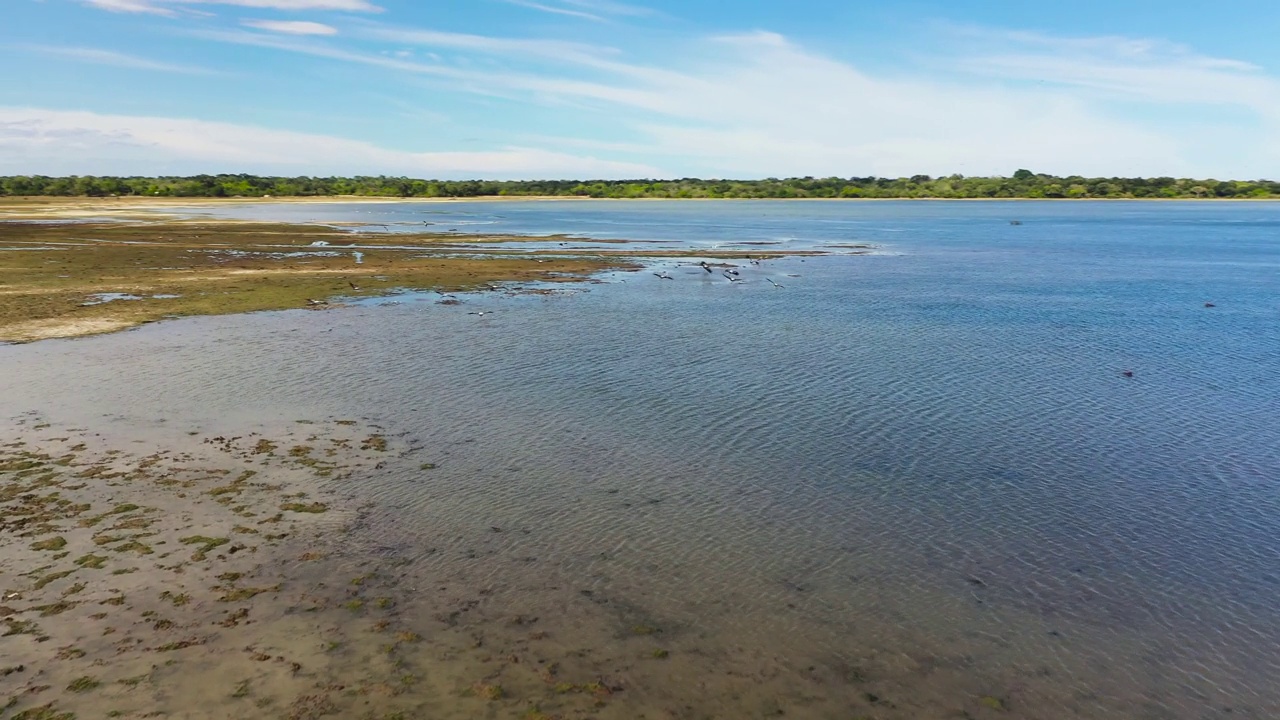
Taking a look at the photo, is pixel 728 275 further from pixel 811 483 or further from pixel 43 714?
pixel 43 714

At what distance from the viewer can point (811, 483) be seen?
575 inches

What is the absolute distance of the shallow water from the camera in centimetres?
928

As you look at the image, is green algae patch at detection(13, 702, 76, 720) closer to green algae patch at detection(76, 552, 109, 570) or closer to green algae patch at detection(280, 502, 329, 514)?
green algae patch at detection(76, 552, 109, 570)

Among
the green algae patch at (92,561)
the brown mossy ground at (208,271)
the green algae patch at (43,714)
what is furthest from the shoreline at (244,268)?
the green algae patch at (43,714)

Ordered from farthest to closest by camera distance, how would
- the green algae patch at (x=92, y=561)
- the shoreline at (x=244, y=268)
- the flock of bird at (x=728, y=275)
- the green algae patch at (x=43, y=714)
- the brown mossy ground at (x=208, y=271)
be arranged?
the flock of bird at (x=728, y=275)
the shoreline at (x=244, y=268)
the brown mossy ground at (x=208, y=271)
the green algae patch at (x=92, y=561)
the green algae patch at (x=43, y=714)

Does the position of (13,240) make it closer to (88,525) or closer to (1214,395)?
(88,525)

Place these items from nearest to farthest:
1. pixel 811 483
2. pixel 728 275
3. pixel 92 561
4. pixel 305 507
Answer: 1. pixel 92 561
2. pixel 305 507
3. pixel 811 483
4. pixel 728 275

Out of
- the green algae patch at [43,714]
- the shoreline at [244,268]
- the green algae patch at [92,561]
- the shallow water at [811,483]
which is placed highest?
the shoreline at [244,268]

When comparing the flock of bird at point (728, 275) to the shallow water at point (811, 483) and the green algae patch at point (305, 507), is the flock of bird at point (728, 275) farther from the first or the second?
the green algae patch at point (305, 507)

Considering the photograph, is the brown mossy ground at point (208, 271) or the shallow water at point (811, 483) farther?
the brown mossy ground at point (208, 271)

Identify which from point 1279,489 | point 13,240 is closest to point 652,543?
point 1279,489

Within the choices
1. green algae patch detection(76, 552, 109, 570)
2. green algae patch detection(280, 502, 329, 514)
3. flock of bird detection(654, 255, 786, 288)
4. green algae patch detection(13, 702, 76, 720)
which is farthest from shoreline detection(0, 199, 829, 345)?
green algae patch detection(13, 702, 76, 720)

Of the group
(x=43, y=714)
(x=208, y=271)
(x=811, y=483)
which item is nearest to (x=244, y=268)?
(x=208, y=271)

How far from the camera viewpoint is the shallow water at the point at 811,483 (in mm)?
9281
